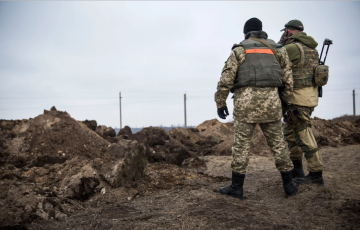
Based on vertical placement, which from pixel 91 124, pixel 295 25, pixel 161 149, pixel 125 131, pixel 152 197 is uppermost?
pixel 295 25

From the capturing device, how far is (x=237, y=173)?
3566 millimetres

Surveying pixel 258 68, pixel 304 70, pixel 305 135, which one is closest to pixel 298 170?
pixel 305 135

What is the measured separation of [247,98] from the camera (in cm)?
354

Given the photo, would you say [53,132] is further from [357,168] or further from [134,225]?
[357,168]

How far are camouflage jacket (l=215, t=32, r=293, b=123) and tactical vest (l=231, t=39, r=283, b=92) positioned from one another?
7cm

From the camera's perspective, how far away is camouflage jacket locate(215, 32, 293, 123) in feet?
11.5

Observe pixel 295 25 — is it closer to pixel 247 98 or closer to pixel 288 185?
pixel 247 98

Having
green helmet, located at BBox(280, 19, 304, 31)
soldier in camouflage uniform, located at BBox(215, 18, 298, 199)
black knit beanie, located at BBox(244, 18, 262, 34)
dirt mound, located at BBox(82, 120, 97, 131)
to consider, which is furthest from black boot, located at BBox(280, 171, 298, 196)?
dirt mound, located at BBox(82, 120, 97, 131)

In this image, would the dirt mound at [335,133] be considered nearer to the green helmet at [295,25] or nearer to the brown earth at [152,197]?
the brown earth at [152,197]

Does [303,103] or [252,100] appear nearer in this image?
[252,100]

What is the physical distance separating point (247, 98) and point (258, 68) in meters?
0.43

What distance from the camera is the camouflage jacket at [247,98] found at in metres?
3.51

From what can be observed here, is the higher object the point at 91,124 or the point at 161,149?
the point at 91,124

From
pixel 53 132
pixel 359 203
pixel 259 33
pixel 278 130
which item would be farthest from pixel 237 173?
pixel 53 132
